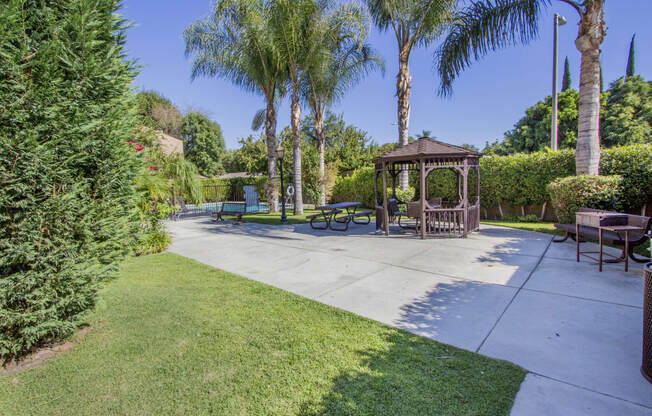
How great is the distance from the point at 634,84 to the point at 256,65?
97.6 ft

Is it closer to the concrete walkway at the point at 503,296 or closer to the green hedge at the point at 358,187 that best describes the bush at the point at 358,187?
the green hedge at the point at 358,187

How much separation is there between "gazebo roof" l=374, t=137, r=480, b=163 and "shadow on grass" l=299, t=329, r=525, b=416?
6071mm

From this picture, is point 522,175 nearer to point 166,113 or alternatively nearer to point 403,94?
point 403,94

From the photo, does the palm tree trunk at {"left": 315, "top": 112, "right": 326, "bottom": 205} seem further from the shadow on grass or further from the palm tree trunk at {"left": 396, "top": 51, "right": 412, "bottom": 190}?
the shadow on grass

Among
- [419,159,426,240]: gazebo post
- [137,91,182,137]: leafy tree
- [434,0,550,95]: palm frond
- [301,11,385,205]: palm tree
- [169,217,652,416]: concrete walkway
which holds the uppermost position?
[137,91,182,137]: leafy tree

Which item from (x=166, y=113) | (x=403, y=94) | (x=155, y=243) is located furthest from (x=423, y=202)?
(x=166, y=113)

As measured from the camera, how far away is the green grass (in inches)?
85.6

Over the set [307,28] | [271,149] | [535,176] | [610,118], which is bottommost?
[535,176]

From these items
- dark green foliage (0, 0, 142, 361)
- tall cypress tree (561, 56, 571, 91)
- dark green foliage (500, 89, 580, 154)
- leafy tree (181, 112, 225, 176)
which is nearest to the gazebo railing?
dark green foliage (0, 0, 142, 361)

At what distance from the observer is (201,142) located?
44.9 meters

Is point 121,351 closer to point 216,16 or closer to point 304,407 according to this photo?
point 304,407

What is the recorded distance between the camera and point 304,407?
2141 mm

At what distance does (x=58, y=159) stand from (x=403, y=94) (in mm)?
11122

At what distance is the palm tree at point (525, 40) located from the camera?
24.0 feet
